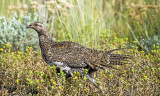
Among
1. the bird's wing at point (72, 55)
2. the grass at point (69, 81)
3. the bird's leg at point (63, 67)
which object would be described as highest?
the bird's wing at point (72, 55)

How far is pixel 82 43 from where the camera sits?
591cm

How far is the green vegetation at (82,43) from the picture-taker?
393 centimetres

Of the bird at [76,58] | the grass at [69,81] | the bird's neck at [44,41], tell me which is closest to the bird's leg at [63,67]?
the bird at [76,58]

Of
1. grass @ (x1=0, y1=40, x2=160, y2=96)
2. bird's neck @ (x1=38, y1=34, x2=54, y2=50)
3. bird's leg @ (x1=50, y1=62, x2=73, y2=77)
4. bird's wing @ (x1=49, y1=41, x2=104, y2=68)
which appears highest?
bird's neck @ (x1=38, y1=34, x2=54, y2=50)

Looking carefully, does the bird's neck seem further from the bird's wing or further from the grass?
the grass

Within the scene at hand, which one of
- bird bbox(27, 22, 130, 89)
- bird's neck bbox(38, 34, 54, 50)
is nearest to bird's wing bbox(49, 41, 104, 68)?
bird bbox(27, 22, 130, 89)

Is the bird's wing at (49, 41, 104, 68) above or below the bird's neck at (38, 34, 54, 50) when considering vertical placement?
below

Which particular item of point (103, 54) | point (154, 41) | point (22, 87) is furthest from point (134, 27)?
point (22, 87)

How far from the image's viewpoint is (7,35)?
20.6ft

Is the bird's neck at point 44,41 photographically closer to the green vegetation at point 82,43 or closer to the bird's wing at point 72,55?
the bird's wing at point 72,55

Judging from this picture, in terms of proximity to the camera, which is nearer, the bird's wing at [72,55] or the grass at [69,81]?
the grass at [69,81]

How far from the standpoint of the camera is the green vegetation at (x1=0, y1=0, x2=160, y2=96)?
3.93m

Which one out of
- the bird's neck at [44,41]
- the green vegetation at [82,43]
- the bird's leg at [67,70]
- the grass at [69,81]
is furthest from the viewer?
the bird's neck at [44,41]

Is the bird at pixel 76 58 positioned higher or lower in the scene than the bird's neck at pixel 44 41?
lower
